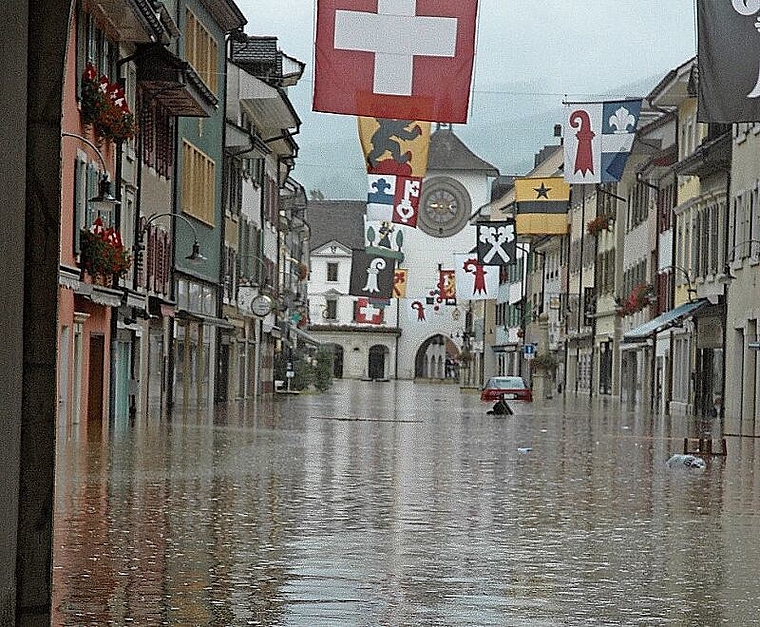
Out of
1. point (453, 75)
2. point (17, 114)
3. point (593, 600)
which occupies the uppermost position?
point (453, 75)

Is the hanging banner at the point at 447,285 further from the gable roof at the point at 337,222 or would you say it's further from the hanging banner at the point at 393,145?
the gable roof at the point at 337,222

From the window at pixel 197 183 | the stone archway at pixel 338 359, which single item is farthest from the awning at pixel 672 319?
the stone archway at pixel 338 359

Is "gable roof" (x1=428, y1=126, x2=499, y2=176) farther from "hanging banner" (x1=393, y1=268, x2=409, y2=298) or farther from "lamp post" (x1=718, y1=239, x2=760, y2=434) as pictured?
"lamp post" (x1=718, y1=239, x2=760, y2=434)

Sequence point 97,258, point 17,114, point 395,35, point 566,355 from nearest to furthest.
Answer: point 17,114
point 395,35
point 97,258
point 566,355

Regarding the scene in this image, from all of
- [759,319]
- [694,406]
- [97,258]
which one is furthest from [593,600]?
[694,406]

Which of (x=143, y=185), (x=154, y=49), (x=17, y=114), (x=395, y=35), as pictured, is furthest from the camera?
(x=143, y=185)

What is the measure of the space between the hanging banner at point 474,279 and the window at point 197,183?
29990 mm

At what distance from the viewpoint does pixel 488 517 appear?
51.8ft

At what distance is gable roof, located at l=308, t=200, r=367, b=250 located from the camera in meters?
167

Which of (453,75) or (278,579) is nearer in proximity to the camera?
(278,579)

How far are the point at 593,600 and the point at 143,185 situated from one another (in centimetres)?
3141

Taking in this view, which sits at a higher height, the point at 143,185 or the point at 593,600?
the point at 143,185

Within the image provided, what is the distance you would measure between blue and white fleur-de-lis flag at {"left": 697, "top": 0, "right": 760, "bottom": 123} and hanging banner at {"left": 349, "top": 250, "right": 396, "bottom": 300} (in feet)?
176

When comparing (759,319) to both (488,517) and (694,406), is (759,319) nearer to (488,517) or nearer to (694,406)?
(694,406)
